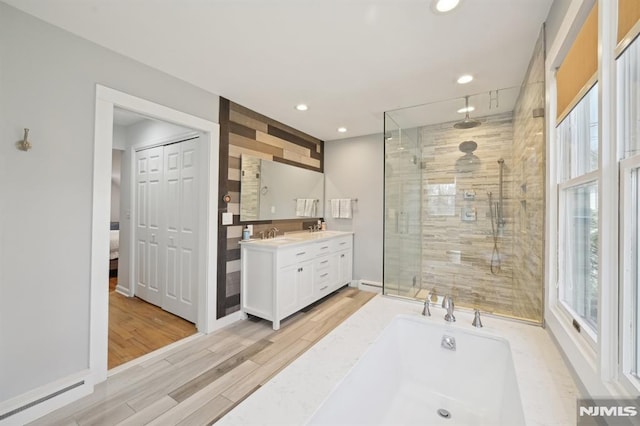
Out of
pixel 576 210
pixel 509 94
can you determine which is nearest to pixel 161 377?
pixel 576 210

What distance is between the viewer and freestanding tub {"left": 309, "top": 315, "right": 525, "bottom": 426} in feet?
4.27

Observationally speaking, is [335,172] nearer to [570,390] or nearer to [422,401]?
[422,401]

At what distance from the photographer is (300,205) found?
4.03 meters

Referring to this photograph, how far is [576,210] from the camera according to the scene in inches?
51.3

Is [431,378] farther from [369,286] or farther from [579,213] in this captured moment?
[369,286]

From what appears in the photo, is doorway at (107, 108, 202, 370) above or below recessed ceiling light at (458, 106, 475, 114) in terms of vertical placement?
below

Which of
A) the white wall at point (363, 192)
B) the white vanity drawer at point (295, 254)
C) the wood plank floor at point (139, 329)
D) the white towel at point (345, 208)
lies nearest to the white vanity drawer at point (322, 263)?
the white vanity drawer at point (295, 254)

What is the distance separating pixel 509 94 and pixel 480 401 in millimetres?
2604

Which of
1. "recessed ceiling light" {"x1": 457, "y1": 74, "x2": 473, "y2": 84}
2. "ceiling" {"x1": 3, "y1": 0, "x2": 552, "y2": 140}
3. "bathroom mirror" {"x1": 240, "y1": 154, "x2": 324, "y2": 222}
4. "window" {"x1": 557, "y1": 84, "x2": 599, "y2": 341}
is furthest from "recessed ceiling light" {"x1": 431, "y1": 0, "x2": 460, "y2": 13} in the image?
"bathroom mirror" {"x1": 240, "y1": 154, "x2": 324, "y2": 222}

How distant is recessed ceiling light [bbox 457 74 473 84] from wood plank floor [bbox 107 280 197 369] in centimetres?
358

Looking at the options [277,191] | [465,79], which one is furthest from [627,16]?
[277,191]

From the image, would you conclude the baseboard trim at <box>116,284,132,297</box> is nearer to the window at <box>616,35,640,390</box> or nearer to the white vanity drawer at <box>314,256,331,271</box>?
the white vanity drawer at <box>314,256,331,271</box>

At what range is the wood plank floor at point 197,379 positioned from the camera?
1.59 meters

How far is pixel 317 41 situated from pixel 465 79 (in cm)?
145
